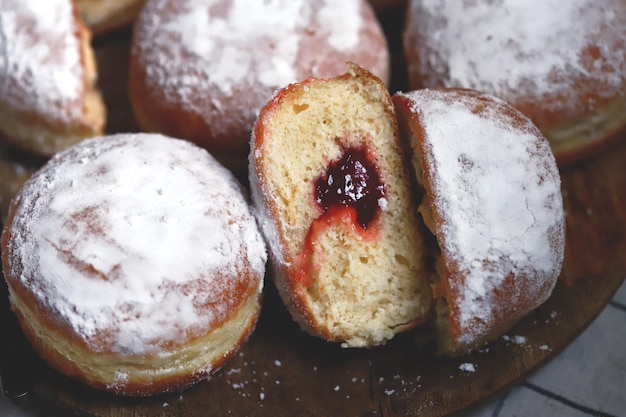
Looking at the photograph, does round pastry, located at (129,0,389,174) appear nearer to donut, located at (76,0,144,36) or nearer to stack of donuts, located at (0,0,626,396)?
stack of donuts, located at (0,0,626,396)

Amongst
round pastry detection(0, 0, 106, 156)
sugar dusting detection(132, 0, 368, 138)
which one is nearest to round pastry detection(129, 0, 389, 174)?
sugar dusting detection(132, 0, 368, 138)

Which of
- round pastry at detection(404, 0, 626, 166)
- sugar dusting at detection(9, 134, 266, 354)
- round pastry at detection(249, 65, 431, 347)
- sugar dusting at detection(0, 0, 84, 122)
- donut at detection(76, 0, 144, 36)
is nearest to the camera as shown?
sugar dusting at detection(9, 134, 266, 354)

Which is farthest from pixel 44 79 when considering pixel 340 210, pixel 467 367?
pixel 467 367

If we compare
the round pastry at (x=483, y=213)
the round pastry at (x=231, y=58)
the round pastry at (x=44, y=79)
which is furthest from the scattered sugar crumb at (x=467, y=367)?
the round pastry at (x=44, y=79)

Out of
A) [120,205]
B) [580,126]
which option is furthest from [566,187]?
[120,205]

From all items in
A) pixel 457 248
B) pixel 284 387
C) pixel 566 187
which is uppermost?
pixel 457 248

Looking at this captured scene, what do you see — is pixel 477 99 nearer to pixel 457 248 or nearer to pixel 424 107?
pixel 424 107
